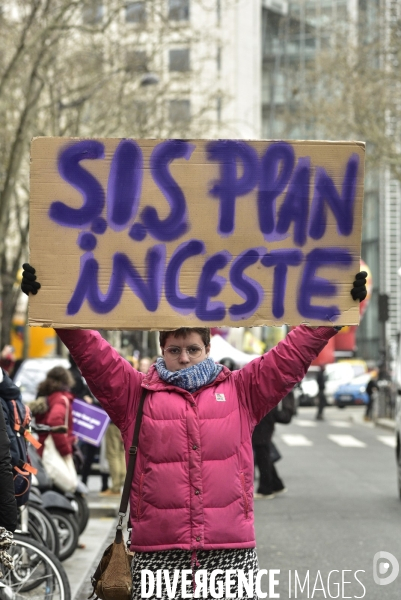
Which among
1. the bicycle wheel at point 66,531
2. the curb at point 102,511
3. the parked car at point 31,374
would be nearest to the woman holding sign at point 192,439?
the bicycle wheel at point 66,531

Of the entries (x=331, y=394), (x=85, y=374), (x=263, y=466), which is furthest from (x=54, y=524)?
(x=331, y=394)

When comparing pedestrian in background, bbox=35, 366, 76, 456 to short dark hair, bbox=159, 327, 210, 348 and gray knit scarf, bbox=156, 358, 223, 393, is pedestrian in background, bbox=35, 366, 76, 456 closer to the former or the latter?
short dark hair, bbox=159, 327, 210, 348

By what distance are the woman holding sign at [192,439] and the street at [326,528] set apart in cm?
401

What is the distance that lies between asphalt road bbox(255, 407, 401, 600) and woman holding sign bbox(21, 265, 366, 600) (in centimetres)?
399

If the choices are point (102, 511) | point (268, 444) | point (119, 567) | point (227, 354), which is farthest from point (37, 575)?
point (227, 354)

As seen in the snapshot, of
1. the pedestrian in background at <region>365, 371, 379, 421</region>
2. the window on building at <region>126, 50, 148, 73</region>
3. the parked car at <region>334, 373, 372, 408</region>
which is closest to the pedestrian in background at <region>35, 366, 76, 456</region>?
the window on building at <region>126, 50, 148, 73</region>

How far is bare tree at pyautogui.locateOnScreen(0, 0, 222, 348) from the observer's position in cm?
2184

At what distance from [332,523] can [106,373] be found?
799 centimetres

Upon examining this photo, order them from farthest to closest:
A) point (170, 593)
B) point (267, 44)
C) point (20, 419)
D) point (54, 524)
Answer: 1. point (267, 44)
2. point (54, 524)
3. point (20, 419)
4. point (170, 593)

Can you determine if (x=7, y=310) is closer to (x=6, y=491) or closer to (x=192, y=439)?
(x=6, y=491)

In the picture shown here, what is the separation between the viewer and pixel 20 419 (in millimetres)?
6914

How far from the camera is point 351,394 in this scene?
151ft

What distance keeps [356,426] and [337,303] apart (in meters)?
29.3

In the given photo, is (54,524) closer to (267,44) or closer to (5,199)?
(5,199)
